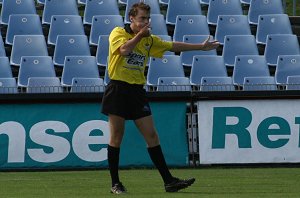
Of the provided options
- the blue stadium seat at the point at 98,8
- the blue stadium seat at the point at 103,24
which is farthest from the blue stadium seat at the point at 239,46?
the blue stadium seat at the point at 98,8

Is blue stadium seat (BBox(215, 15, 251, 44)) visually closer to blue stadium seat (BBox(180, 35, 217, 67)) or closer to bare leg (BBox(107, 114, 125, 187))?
blue stadium seat (BBox(180, 35, 217, 67))

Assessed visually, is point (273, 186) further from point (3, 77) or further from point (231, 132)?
point (3, 77)

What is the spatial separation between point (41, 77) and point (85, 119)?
2.38 meters

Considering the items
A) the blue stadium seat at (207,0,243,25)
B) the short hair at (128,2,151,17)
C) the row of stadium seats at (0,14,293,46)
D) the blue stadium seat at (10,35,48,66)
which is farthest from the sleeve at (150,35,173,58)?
the blue stadium seat at (207,0,243,25)

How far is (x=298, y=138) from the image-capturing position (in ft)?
42.0

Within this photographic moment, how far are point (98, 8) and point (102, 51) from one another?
5.67 feet

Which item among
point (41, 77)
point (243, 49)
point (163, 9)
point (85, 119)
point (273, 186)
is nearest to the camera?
point (273, 186)

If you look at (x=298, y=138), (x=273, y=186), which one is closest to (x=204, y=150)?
(x=298, y=138)

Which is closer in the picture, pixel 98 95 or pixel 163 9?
pixel 98 95

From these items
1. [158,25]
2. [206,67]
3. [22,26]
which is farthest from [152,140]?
[22,26]

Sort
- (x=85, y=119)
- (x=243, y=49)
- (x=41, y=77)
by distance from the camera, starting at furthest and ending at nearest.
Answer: (x=243, y=49) < (x=41, y=77) < (x=85, y=119)

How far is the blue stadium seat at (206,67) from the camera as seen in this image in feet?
52.4

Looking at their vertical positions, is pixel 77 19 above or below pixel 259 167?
above

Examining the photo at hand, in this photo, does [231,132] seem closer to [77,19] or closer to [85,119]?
[85,119]
